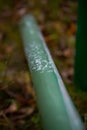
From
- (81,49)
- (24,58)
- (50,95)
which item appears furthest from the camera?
(24,58)

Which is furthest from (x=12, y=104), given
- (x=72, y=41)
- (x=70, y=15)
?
(x=70, y=15)

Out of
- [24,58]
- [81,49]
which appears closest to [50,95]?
[81,49]

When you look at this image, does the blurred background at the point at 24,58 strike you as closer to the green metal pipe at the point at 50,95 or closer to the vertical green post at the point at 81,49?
the vertical green post at the point at 81,49

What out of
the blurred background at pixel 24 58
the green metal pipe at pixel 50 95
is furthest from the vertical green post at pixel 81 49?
the green metal pipe at pixel 50 95

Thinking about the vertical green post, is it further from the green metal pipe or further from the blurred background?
the green metal pipe

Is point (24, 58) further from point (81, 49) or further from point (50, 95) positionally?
point (50, 95)

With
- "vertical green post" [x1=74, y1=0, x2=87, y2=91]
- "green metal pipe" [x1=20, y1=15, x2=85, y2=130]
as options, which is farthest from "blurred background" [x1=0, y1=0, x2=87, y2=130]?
"green metal pipe" [x1=20, y1=15, x2=85, y2=130]
